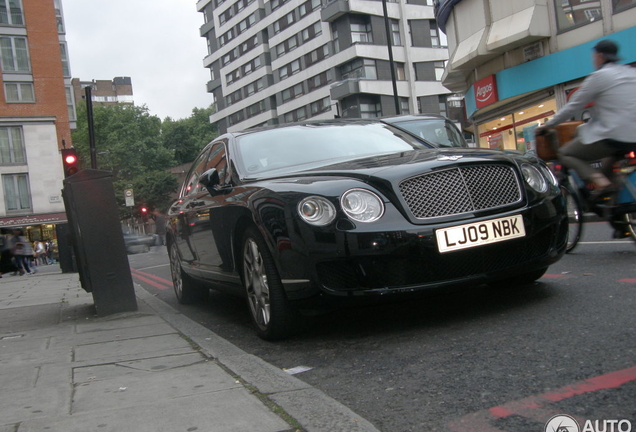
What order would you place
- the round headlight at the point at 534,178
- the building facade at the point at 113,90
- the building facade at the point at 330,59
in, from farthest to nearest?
1. the building facade at the point at 113,90
2. the building facade at the point at 330,59
3. the round headlight at the point at 534,178

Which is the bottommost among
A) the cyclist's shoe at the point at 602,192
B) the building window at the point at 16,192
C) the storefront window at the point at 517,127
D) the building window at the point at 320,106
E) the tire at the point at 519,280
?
the tire at the point at 519,280

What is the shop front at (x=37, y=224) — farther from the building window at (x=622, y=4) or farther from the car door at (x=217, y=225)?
the car door at (x=217, y=225)

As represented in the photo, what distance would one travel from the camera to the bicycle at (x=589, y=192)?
5.17 m

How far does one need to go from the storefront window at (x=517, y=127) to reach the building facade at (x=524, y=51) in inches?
1.2

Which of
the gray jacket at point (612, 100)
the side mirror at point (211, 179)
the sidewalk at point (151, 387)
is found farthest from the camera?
the side mirror at point (211, 179)

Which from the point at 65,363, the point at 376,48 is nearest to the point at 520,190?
the point at 65,363

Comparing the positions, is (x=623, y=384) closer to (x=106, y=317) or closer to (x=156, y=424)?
(x=156, y=424)

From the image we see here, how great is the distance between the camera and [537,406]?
2602 millimetres

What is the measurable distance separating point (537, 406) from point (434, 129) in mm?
10575

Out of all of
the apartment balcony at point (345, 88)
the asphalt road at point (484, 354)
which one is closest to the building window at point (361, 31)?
the apartment balcony at point (345, 88)

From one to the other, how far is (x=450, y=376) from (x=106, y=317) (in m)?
4.43

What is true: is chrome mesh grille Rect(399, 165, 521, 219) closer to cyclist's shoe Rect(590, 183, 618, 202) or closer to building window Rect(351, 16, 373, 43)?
cyclist's shoe Rect(590, 183, 618, 202)

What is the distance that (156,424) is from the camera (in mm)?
2770

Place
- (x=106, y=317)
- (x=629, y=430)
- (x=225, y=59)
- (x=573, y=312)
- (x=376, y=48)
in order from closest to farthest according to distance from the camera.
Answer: (x=629, y=430) → (x=573, y=312) → (x=106, y=317) → (x=376, y=48) → (x=225, y=59)
